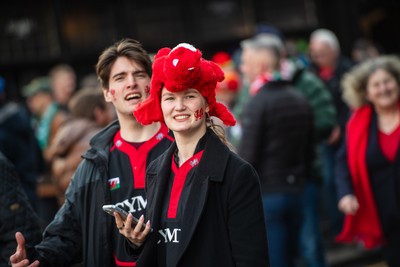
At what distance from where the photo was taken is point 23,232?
14.3 feet

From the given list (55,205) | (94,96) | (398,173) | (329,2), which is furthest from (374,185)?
(329,2)

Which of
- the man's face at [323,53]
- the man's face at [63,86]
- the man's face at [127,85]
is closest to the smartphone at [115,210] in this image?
the man's face at [127,85]

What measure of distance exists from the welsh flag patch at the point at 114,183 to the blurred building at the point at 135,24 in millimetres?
7352

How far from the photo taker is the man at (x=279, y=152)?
6773 millimetres

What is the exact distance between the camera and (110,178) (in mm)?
4465

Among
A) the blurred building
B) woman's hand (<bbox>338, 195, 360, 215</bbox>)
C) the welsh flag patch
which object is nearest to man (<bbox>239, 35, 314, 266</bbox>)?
woman's hand (<bbox>338, 195, 360, 215</bbox>)

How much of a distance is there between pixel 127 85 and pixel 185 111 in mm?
758

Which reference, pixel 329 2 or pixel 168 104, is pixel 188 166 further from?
pixel 329 2

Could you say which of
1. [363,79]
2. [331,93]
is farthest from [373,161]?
[331,93]

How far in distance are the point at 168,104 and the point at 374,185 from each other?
2771 millimetres

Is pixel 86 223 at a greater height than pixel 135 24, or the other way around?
pixel 135 24

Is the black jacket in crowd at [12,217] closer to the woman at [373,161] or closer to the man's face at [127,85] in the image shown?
the man's face at [127,85]

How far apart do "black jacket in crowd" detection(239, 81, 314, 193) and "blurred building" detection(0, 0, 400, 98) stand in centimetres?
516

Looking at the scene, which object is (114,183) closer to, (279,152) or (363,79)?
(279,152)
